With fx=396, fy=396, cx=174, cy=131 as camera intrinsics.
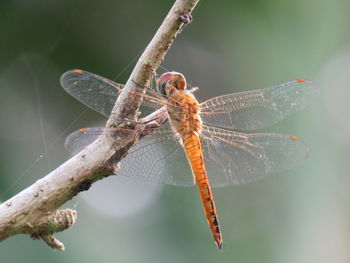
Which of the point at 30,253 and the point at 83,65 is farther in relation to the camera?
the point at 83,65

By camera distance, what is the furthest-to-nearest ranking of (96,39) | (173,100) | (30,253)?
(96,39), (30,253), (173,100)

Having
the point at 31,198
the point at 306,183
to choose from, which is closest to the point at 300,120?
the point at 306,183

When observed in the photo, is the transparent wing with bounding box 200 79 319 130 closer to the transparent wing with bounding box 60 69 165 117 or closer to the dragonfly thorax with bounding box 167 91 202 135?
the dragonfly thorax with bounding box 167 91 202 135

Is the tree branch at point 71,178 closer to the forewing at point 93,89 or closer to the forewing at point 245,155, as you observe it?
the forewing at point 93,89

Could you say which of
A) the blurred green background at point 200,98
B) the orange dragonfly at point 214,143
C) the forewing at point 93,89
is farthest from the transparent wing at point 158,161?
the blurred green background at point 200,98

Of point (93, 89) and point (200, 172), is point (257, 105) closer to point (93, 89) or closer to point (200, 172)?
point (200, 172)

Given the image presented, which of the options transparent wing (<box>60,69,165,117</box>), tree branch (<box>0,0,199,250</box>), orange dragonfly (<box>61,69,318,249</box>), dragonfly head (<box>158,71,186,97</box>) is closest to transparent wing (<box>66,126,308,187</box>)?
Result: orange dragonfly (<box>61,69,318,249</box>)

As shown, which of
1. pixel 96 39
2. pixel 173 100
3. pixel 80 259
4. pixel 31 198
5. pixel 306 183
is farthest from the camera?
pixel 96 39

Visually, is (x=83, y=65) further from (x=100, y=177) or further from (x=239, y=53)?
(x=100, y=177)
